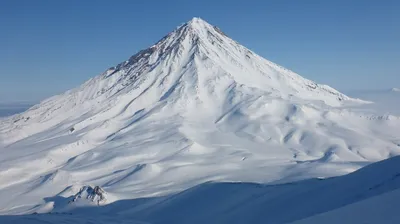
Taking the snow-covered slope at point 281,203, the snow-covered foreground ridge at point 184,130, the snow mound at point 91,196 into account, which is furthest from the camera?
the snow-covered foreground ridge at point 184,130

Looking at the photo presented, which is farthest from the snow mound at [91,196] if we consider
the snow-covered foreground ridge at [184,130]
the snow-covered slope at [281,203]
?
the snow-covered slope at [281,203]

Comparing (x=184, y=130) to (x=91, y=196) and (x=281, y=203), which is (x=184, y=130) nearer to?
(x=91, y=196)

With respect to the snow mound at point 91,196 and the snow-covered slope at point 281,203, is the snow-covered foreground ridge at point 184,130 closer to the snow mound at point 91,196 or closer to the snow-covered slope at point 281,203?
the snow mound at point 91,196

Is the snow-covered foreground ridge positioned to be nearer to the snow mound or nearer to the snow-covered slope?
the snow mound

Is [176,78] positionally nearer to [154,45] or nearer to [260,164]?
[154,45]

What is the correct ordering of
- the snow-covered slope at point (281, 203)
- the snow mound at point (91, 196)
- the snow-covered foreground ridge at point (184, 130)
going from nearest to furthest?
the snow-covered slope at point (281, 203), the snow mound at point (91, 196), the snow-covered foreground ridge at point (184, 130)

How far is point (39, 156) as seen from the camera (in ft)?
197

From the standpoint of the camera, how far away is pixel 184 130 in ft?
224

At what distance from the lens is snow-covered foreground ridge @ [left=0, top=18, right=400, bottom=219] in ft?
163

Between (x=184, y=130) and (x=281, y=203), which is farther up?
(x=184, y=130)

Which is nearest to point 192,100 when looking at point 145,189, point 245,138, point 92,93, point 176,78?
point 176,78

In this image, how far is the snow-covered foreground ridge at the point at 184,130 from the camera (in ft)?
163

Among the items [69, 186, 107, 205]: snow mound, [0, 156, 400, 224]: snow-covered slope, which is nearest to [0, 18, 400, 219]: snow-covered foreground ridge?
[69, 186, 107, 205]: snow mound

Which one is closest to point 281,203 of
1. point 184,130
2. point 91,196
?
point 91,196
